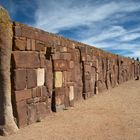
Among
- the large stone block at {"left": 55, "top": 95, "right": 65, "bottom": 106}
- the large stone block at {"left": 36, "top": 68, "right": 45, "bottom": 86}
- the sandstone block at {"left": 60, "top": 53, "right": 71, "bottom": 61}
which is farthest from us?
the sandstone block at {"left": 60, "top": 53, "right": 71, "bottom": 61}

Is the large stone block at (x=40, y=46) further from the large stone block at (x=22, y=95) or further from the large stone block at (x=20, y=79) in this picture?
the large stone block at (x=22, y=95)

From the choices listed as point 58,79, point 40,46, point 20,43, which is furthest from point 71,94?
point 20,43

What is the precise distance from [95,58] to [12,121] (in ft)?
28.5

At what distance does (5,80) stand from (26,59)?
112 centimetres

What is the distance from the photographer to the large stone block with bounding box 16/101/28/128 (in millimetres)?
7428

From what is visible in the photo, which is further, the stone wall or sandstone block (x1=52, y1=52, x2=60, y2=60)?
sandstone block (x1=52, y1=52, x2=60, y2=60)

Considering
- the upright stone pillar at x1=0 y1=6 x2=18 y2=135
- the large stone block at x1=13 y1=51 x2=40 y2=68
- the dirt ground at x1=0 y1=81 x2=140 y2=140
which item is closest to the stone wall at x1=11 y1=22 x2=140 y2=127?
the large stone block at x1=13 y1=51 x2=40 y2=68

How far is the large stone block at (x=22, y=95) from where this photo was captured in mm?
7452

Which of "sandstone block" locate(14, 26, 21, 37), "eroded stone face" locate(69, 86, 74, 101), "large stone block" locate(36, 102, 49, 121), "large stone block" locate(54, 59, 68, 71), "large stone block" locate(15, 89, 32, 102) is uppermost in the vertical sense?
"sandstone block" locate(14, 26, 21, 37)

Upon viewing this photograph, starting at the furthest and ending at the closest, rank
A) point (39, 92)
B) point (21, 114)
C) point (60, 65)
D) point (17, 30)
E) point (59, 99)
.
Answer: point (60, 65) → point (59, 99) → point (39, 92) → point (17, 30) → point (21, 114)

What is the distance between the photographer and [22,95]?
767 centimetres

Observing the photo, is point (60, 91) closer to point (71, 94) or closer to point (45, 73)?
point (71, 94)

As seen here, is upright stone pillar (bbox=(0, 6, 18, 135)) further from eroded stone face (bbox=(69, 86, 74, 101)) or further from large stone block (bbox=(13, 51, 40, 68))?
eroded stone face (bbox=(69, 86, 74, 101))

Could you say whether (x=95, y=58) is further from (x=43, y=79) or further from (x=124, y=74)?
(x=124, y=74)
